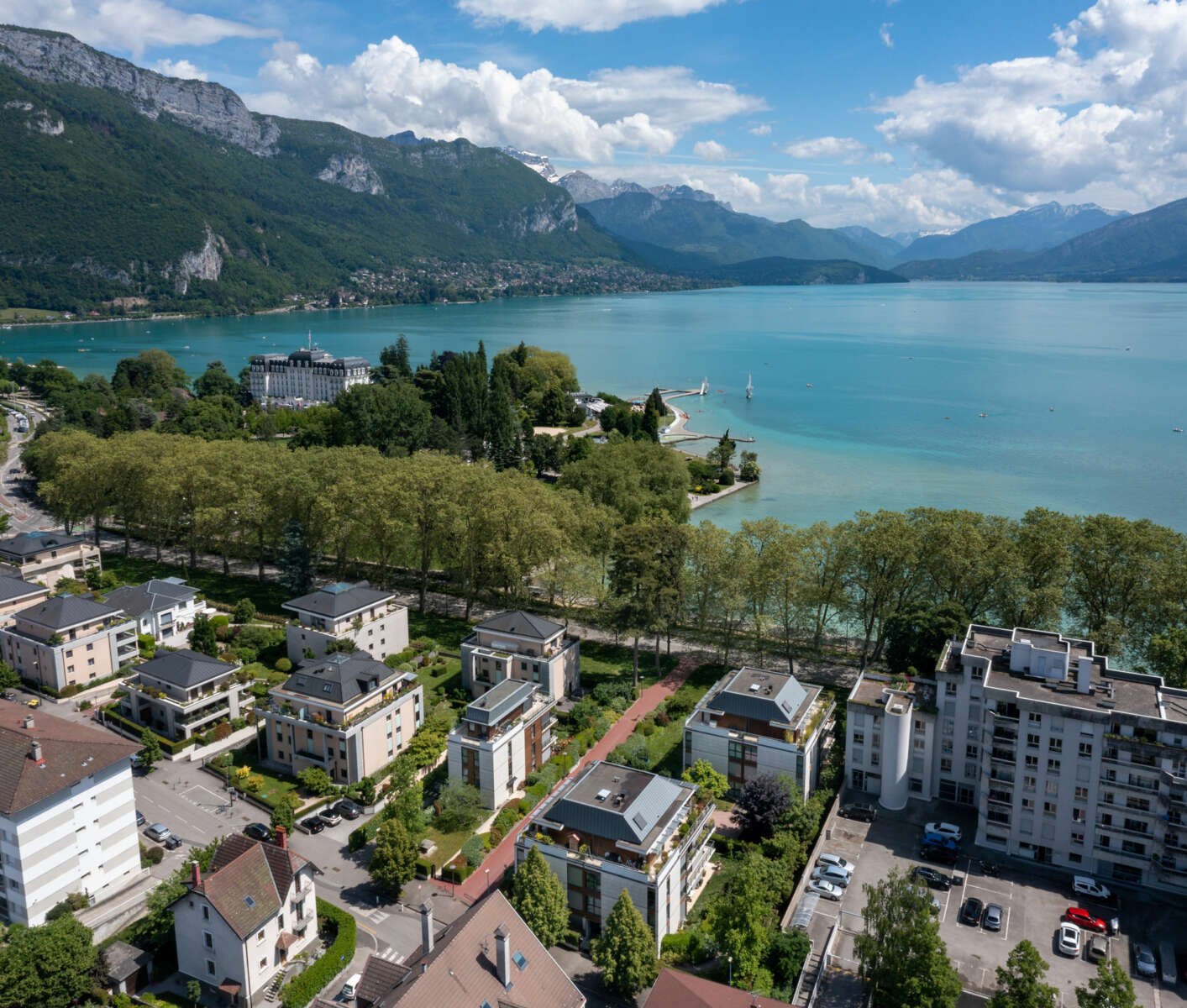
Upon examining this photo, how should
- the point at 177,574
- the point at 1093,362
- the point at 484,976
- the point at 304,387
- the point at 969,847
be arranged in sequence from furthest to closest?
the point at 1093,362, the point at 304,387, the point at 177,574, the point at 969,847, the point at 484,976

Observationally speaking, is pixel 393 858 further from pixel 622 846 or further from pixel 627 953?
pixel 627 953

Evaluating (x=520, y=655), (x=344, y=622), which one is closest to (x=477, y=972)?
(x=520, y=655)

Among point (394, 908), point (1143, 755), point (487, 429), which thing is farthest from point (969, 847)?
point (487, 429)

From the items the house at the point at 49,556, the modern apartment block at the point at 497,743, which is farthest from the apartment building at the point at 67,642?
the modern apartment block at the point at 497,743

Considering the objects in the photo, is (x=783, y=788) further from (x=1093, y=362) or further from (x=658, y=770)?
(x=1093, y=362)

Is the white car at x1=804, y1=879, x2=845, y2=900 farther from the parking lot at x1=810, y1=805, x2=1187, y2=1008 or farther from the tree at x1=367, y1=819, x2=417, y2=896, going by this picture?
the tree at x1=367, y1=819, x2=417, y2=896

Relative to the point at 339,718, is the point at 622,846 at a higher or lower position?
lower
